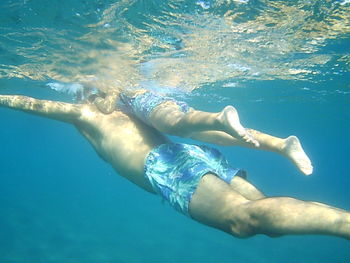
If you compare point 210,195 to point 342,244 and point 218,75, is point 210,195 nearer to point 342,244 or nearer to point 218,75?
point 218,75

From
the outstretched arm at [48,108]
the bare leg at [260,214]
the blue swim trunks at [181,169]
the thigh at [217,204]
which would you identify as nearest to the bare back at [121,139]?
the outstretched arm at [48,108]

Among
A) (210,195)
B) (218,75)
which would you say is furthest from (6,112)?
(210,195)

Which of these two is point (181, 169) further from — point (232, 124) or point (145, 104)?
point (145, 104)

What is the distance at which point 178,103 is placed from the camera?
6.10 m

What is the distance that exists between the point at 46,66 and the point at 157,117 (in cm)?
1128

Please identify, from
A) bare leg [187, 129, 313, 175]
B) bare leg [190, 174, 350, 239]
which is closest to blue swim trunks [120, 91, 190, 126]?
bare leg [187, 129, 313, 175]

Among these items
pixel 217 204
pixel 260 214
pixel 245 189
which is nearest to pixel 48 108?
pixel 217 204

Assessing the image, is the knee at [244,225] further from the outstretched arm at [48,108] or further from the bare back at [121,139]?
the outstretched arm at [48,108]

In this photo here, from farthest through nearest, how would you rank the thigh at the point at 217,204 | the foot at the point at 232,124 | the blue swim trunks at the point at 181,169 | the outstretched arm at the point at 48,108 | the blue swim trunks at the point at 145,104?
the outstretched arm at the point at 48,108, the blue swim trunks at the point at 145,104, the blue swim trunks at the point at 181,169, the foot at the point at 232,124, the thigh at the point at 217,204

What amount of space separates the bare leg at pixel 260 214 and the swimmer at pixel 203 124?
849 mm

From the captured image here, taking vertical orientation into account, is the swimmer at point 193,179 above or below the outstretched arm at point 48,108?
below

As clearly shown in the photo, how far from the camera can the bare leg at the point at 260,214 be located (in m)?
3.22

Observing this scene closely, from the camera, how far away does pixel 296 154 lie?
185 inches

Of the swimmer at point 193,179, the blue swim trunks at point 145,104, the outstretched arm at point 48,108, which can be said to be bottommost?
the swimmer at point 193,179
